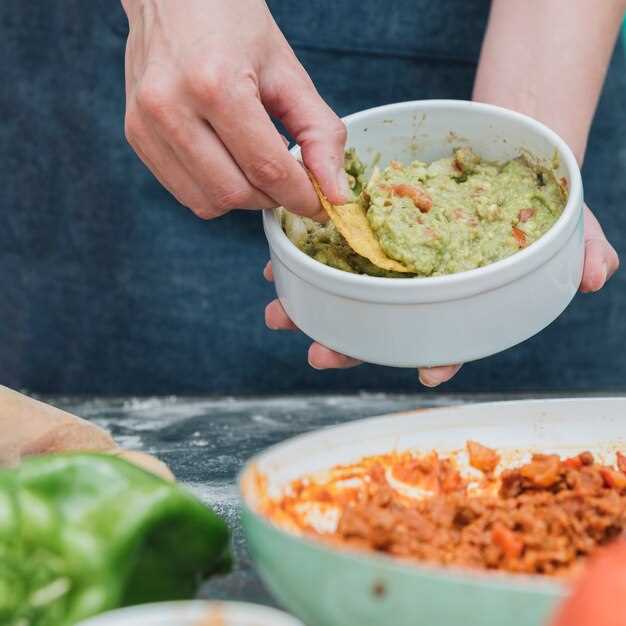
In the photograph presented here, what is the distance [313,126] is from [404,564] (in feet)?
2.39

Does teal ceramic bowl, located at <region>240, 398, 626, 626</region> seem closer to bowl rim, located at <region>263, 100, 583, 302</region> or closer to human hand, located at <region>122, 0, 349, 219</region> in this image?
bowl rim, located at <region>263, 100, 583, 302</region>

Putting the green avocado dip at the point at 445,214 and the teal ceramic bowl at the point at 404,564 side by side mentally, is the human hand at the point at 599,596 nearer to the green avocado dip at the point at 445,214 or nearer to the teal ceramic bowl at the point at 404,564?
the teal ceramic bowl at the point at 404,564

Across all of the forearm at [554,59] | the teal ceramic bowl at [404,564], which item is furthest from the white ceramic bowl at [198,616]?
the forearm at [554,59]

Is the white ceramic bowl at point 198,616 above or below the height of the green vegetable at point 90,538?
above

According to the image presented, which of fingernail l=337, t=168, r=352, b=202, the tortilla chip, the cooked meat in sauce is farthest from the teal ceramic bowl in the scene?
fingernail l=337, t=168, r=352, b=202

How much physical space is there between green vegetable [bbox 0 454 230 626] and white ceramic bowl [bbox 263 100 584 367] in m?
0.38

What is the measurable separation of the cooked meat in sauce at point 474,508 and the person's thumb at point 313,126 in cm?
41

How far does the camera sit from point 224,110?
1.32 meters

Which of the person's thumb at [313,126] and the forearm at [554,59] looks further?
the forearm at [554,59]

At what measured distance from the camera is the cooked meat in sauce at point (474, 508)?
1054mm

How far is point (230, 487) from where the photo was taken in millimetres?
1460

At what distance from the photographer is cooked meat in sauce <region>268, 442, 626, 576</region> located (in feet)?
3.46

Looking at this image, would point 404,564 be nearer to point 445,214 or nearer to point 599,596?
point 599,596

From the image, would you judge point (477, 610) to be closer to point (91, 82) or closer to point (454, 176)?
point (454, 176)
